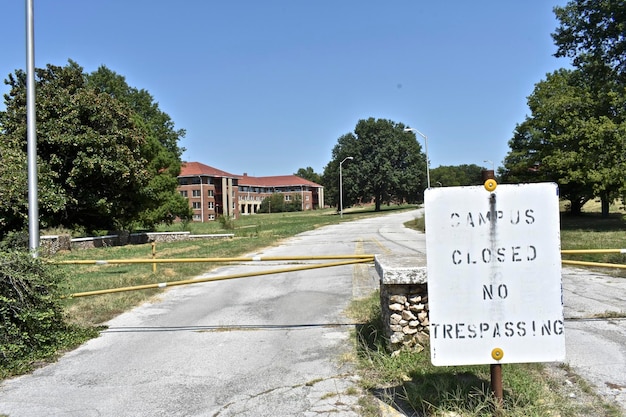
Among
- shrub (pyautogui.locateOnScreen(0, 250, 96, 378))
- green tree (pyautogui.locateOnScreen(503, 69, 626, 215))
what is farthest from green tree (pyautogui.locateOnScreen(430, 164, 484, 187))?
shrub (pyautogui.locateOnScreen(0, 250, 96, 378))

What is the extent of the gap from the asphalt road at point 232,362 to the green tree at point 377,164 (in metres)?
75.9

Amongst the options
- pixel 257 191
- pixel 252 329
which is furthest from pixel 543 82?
pixel 257 191

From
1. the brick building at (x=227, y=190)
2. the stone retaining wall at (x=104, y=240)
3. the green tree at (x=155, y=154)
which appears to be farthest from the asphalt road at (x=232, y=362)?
the brick building at (x=227, y=190)

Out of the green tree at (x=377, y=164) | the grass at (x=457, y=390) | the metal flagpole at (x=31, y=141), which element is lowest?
the grass at (x=457, y=390)

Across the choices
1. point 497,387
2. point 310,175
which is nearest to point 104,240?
point 497,387

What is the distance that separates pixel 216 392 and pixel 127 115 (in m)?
27.2

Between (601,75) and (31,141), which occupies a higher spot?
(601,75)

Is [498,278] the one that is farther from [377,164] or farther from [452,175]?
[452,175]

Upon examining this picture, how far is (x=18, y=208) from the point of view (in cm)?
2233

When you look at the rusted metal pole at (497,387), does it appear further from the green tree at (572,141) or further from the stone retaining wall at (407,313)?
the green tree at (572,141)

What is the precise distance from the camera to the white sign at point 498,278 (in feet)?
12.1

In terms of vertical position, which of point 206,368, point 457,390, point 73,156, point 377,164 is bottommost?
point 206,368

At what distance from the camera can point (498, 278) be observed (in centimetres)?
371

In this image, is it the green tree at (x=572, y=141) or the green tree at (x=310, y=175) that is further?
the green tree at (x=310, y=175)
